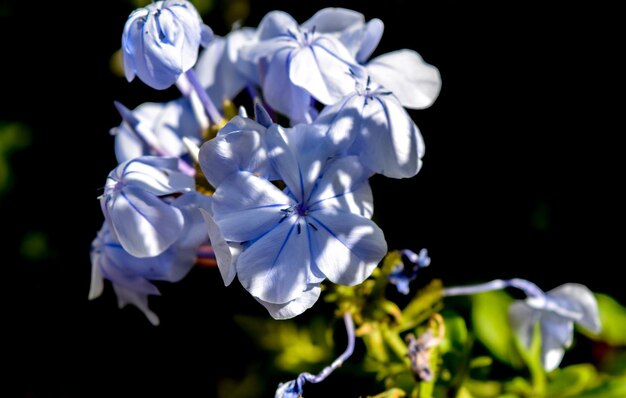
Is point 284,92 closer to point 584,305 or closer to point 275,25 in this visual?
point 275,25

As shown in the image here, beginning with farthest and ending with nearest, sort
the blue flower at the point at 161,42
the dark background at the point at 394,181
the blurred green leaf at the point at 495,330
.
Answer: the dark background at the point at 394,181, the blurred green leaf at the point at 495,330, the blue flower at the point at 161,42

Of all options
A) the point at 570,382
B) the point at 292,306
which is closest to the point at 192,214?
the point at 292,306

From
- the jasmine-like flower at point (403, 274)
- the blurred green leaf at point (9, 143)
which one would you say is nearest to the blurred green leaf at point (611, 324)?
the jasmine-like flower at point (403, 274)

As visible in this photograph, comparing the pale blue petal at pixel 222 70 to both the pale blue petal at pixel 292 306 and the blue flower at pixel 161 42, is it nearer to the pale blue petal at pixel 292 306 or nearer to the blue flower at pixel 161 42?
the blue flower at pixel 161 42

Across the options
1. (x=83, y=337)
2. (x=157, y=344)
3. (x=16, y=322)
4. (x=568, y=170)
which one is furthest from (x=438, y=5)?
(x=16, y=322)

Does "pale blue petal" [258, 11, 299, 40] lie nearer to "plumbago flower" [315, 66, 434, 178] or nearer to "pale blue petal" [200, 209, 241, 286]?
"plumbago flower" [315, 66, 434, 178]

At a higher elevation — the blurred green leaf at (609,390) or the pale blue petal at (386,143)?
the pale blue petal at (386,143)
